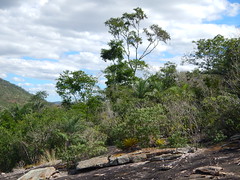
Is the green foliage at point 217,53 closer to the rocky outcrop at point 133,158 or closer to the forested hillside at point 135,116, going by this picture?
the forested hillside at point 135,116

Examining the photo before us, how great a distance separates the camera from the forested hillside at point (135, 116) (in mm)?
10648

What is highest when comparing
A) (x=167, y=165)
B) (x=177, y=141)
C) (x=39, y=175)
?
(x=177, y=141)

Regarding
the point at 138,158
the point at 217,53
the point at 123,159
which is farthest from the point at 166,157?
the point at 217,53

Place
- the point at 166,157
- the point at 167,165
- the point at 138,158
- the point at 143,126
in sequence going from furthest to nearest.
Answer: the point at 143,126
the point at 138,158
the point at 166,157
the point at 167,165

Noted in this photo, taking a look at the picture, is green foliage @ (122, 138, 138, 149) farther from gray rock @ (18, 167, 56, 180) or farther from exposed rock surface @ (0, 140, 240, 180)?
gray rock @ (18, 167, 56, 180)

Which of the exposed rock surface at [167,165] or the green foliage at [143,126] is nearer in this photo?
the exposed rock surface at [167,165]

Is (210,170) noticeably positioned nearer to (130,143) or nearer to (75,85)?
(130,143)

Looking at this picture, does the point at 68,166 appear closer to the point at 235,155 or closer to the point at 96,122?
the point at 235,155

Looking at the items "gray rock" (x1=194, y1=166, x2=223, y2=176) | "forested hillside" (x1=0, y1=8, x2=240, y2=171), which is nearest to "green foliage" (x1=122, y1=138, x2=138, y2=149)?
"forested hillside" (x1=0, y1=8, x2=240, y2=171)

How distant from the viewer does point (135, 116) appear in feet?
36.3

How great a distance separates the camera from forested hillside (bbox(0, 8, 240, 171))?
10648mm

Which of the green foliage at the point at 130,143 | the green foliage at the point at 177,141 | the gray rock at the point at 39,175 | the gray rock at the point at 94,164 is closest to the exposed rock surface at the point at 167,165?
the gray rock at the point at 94,164

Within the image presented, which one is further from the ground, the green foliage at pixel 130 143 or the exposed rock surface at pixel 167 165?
the green foliage at pixel 130 143

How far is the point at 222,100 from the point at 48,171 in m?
6.27
